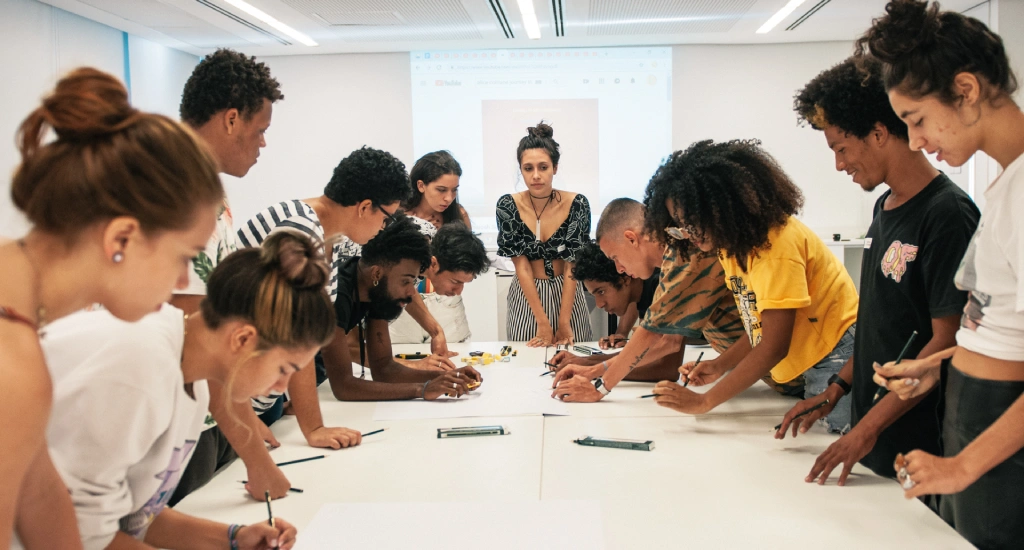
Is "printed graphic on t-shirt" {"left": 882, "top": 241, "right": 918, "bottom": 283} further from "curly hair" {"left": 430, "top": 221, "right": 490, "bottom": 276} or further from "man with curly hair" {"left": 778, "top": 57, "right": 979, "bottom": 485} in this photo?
"curly hair" {"left": 430, "top": 221, "right": 490, "bottom": 276}

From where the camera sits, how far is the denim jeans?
1.86 metres

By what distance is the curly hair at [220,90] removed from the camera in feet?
5.64

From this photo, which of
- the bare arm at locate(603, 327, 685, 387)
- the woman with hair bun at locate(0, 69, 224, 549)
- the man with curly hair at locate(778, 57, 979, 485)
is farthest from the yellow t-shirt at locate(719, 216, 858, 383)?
the woman with hair bun at locate(0, 69, 224, 549)

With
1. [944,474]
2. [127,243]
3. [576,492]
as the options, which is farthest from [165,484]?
[944,474]

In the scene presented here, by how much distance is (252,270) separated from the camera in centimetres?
110

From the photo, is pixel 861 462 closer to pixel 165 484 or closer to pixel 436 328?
pixel 165 484

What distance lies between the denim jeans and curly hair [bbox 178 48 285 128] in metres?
1.64

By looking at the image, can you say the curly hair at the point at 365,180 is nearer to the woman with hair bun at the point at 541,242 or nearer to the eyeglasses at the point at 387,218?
the eyeglasses at the point at 387,218

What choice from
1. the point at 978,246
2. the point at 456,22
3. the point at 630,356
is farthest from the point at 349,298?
the point at 456,22

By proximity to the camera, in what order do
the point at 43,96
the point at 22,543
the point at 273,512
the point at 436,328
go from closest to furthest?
the point at 43,96, the point at 22,543, the point at 273,512, the point at 436,328

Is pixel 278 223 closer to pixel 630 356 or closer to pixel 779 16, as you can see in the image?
pixel 630 356

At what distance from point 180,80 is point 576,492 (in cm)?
628

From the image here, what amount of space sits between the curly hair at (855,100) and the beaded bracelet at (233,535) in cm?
151

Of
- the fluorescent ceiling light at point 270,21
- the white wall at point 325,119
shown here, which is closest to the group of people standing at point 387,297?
the fluorescent ceiling light at point 270,21
